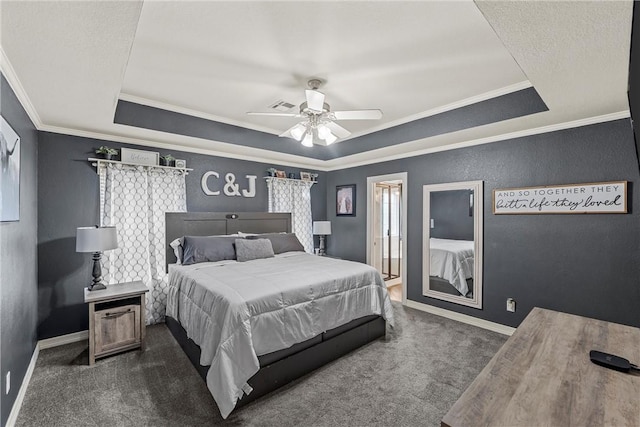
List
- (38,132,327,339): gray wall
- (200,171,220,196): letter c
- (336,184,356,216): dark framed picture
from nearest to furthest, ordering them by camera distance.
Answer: (38,132,327,339): gray wall, (200,171,220,196): letter c, (336,184,356,216): dark framed picture

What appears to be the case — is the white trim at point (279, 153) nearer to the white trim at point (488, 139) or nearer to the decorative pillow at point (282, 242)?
the white trim at point (488, 139)

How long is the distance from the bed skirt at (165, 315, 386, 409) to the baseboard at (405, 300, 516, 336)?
4.03 ft

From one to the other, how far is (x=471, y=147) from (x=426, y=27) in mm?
2207

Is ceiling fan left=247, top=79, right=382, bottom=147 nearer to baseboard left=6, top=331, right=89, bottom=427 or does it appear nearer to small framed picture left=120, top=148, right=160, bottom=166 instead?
small framed picture left=120, top=148, right=160, bottom=166

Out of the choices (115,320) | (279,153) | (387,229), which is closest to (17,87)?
(115,320)

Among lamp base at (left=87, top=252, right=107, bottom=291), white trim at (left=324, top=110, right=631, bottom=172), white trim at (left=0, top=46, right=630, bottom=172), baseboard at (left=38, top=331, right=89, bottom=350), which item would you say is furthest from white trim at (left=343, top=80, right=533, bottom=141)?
baseboard at (left=38, top=331, right=89, bottom=350)

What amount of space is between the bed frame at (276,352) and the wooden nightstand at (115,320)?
1.24ft

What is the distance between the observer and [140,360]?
9.02 feet

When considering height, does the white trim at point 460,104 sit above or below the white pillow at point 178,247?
above

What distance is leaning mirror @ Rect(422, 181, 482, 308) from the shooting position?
368 cm

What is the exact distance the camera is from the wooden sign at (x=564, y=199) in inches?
107

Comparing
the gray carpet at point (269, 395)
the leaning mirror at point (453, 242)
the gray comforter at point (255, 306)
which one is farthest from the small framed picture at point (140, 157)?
the leaning mirror at point (453, 242)

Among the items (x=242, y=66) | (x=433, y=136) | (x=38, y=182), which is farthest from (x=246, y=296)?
(x=433, y=136)

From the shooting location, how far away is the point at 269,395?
2.24 metres
